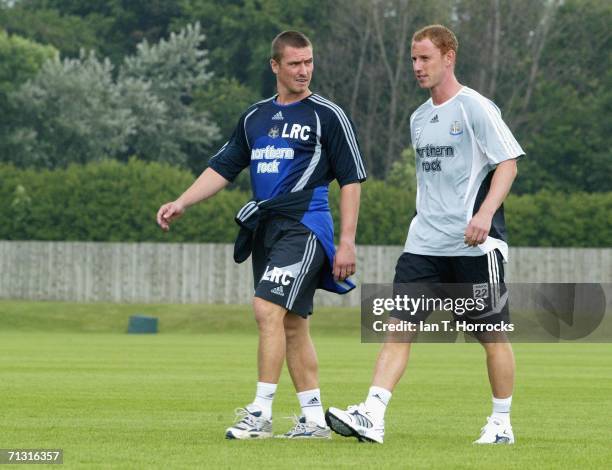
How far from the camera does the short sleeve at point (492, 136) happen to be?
9.70 meters

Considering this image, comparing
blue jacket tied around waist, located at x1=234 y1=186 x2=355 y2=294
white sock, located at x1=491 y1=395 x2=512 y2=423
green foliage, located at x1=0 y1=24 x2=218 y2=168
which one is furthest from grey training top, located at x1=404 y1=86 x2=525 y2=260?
green foliage, located at x1=0 y1=24 x2=218 y2=168

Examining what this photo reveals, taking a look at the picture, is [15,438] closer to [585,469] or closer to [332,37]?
[585,469]

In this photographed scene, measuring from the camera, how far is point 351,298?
5381 cm

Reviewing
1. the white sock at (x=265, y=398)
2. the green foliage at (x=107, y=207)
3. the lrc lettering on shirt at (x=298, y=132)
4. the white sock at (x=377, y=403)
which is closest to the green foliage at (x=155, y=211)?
the green foliage at (x=107, y=207)

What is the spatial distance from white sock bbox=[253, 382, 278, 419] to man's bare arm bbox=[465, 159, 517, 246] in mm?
1580

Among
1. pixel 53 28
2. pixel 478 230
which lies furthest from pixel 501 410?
→ pixel 53 28

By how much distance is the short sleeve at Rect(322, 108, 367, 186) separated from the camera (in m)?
10.2

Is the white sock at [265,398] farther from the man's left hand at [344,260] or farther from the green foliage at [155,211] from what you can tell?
the green foliage at [155,211]

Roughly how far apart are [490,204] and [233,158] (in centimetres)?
197

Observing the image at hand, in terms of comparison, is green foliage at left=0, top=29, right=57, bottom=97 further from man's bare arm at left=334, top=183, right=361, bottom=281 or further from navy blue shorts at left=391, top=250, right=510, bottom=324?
navy blue shorts at left=391, top=250, right=510, bottom=324

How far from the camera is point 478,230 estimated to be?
9.43 m

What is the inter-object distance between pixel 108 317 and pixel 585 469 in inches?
1500

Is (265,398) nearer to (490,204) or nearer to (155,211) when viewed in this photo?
(490,204)

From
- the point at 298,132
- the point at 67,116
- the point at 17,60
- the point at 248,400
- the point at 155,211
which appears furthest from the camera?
the point at 17,60
